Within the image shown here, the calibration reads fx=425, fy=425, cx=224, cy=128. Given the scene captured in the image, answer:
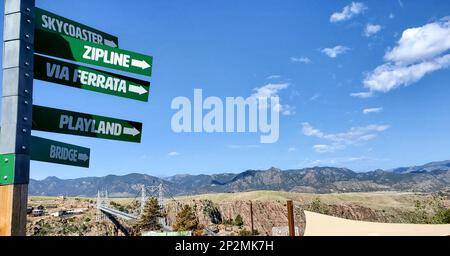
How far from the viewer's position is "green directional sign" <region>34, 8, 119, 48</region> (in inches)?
220

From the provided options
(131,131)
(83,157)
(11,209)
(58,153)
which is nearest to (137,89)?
(131,131)

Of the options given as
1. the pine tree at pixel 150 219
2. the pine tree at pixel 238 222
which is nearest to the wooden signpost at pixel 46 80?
the pine tree at pixel 150 219

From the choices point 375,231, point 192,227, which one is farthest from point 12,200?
point 192,227

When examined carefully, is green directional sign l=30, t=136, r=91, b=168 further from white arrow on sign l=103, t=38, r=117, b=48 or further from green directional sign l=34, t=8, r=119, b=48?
white arrow on sign l=103, t=38, r=117, b=48

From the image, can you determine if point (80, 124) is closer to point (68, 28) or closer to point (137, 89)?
point (137, 89)

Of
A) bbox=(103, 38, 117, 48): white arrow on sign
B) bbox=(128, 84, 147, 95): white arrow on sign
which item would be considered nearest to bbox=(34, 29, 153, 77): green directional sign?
bbox=(128, 84, 147, 95): white arrow on sign

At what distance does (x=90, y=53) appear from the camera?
5793 millimetres

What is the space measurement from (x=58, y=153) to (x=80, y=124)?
0.49 meters

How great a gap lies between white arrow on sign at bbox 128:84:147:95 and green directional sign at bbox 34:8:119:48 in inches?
35.0

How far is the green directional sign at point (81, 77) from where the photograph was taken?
5.44 meters

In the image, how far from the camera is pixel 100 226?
102m

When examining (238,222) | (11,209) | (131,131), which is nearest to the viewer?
(11,209)
